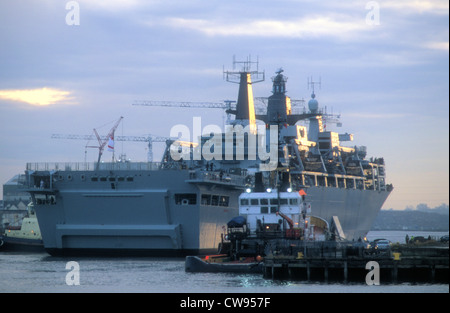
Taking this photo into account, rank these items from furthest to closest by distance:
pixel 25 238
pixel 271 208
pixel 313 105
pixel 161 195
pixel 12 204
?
pixel 12 204 → pixel 313 105 → pixel 25 238 → pixel 161 195 → pixel 271 208

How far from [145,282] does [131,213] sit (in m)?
20.2

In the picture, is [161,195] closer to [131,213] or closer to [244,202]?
[131,213]

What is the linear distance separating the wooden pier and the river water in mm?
907

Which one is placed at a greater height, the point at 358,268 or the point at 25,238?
the point at 358,268

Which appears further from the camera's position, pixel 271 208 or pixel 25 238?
pixel 25 238

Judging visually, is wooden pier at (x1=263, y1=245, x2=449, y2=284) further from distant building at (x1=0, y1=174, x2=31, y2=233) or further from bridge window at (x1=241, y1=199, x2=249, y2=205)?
distant building at (x1=0, y1=174, x2=31, y2=233)

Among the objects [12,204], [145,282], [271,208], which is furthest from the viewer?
[12,204]

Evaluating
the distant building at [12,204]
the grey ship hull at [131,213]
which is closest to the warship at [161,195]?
the grey ship hull at [131,213]

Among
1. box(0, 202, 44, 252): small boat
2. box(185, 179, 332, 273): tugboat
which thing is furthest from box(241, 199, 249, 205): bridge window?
box(0, 202, 44, 252): small boat

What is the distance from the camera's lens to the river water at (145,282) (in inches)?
1702

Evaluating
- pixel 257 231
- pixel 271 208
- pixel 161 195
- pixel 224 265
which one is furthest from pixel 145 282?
pixel 161 195

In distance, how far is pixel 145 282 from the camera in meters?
47.5

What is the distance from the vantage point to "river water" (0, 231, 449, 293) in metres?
43.2
